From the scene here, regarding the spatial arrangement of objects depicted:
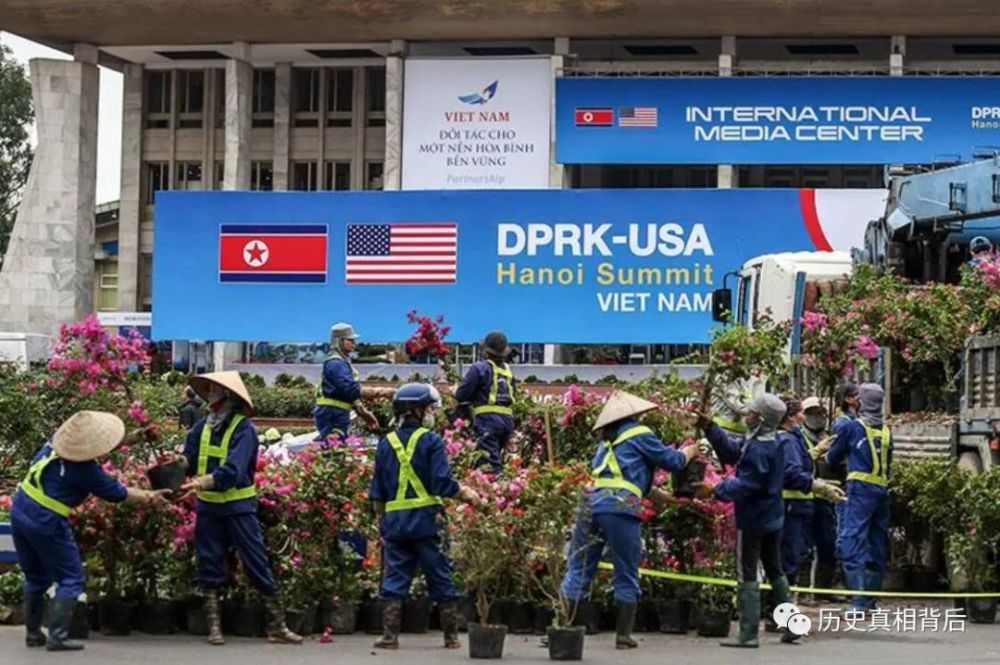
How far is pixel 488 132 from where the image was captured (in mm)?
58812

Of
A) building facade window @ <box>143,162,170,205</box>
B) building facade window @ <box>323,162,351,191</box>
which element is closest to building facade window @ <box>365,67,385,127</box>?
building facade window @ <box>323,162,351,191</box>

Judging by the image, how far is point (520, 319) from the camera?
155 ft

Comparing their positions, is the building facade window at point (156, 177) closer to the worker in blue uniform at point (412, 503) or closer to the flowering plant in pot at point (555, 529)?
the worker in blue uniform at point (412, 503)

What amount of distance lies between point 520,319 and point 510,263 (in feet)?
4.65

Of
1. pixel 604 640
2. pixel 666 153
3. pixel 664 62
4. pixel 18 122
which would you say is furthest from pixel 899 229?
pixel 18 122

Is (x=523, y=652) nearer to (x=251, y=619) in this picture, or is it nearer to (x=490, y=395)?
(x=251, y=619)

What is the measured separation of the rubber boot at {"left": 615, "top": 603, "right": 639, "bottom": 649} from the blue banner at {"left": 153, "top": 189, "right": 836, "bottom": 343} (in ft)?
111

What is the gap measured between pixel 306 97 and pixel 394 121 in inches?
385

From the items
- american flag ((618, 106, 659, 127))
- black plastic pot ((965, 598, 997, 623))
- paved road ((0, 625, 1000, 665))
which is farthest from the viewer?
american flag ((618, 106, 659, 127))

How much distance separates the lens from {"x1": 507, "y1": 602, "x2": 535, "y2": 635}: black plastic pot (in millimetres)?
13281

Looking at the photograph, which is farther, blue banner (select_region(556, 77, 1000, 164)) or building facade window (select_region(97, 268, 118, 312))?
building facade window (select_region(97, 268, 118, 312))

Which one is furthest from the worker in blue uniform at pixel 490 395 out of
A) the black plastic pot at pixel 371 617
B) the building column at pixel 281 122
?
the building column at pixel 281 122

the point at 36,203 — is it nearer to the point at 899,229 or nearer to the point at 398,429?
the point at 899,229

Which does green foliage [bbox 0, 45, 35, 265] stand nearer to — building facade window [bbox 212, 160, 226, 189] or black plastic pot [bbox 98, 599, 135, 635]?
building facade window [bbox 212, 160, 226, 189]
